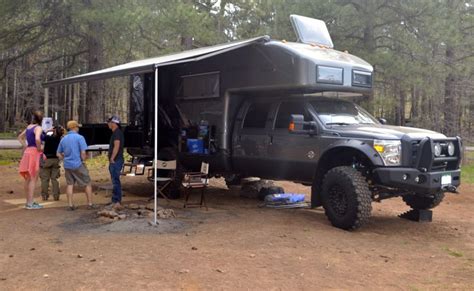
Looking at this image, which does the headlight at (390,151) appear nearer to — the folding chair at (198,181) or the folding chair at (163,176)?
the folding chair at (198,181)

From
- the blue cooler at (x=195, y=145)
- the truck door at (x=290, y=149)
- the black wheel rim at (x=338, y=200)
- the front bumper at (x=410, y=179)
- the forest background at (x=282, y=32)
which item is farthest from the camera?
the forest background at (x=282, y=32)

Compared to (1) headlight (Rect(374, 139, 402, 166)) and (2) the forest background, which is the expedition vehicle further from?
(2) the forest background

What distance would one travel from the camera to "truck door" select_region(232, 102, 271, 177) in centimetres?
849

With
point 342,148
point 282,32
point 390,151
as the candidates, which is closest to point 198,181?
point 342,148

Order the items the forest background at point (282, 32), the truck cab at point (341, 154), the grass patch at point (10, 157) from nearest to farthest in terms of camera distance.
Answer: the truck cab at point (341, 154)
the forest background at point (282, 32)
the grass patch at point (10, 157)

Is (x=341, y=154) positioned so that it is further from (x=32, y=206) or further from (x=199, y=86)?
(x=32, y=206)

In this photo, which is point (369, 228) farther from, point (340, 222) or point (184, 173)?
point (184, 173)

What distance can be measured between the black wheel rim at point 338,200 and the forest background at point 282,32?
8646 millimetres

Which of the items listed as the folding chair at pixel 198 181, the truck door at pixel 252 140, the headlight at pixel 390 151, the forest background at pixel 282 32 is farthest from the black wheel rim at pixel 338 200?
the forest background at pixel 282 32

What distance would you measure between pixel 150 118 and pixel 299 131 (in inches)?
143

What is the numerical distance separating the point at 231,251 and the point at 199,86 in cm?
448

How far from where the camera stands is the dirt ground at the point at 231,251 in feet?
15.8

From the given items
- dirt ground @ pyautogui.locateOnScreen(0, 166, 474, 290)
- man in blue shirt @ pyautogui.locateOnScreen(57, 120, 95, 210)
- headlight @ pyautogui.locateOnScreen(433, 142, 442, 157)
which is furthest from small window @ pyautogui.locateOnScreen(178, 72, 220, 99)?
headlight @ pyautogui.locateOnScreen(433, 142, 442, 157)

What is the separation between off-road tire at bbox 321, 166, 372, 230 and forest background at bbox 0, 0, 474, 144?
339 inches
